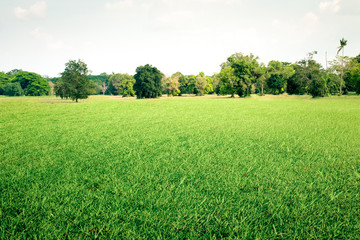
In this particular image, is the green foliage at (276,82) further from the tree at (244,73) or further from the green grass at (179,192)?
the green grass at (179,192)

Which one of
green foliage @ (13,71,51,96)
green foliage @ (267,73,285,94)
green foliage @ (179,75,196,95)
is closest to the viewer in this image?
green foliage @ (267,73,285,94)

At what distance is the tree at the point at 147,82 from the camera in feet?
164

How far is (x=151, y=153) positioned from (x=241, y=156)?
2227mm

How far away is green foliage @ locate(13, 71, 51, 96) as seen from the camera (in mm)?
77188

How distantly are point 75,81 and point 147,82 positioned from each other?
69.2 feet

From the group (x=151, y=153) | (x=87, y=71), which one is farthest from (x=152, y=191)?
(x=87, y=71)

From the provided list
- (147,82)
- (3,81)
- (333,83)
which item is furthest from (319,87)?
(3,81)

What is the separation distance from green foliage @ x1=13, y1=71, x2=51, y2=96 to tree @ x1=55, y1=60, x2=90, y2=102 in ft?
194

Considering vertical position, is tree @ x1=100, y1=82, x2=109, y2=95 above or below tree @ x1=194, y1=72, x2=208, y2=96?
above

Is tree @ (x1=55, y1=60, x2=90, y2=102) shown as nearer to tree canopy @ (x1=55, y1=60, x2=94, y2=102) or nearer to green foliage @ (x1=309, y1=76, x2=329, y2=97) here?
tree canopy @ (x1=55, y1=60, x2=94, y2=102)

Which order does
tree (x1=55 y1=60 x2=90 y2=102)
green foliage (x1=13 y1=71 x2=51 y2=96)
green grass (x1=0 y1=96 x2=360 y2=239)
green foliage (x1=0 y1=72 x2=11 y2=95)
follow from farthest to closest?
green foliage (x1=0 y1=72 x2=11 y2=95) → green foliage (x1=13 y1=71 x2=51 y2=96) → tree (x1=55 y1=60 x2=90 y2=102) → green grass (x1=0 y1=96 x2=360 y2=239)

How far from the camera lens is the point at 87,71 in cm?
3272

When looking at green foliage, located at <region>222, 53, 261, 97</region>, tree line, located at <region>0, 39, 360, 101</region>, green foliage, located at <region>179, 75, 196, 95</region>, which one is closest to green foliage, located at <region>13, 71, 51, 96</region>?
tree line, located at <region>0, 39, 360, 101</region>

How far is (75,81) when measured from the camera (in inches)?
1235
